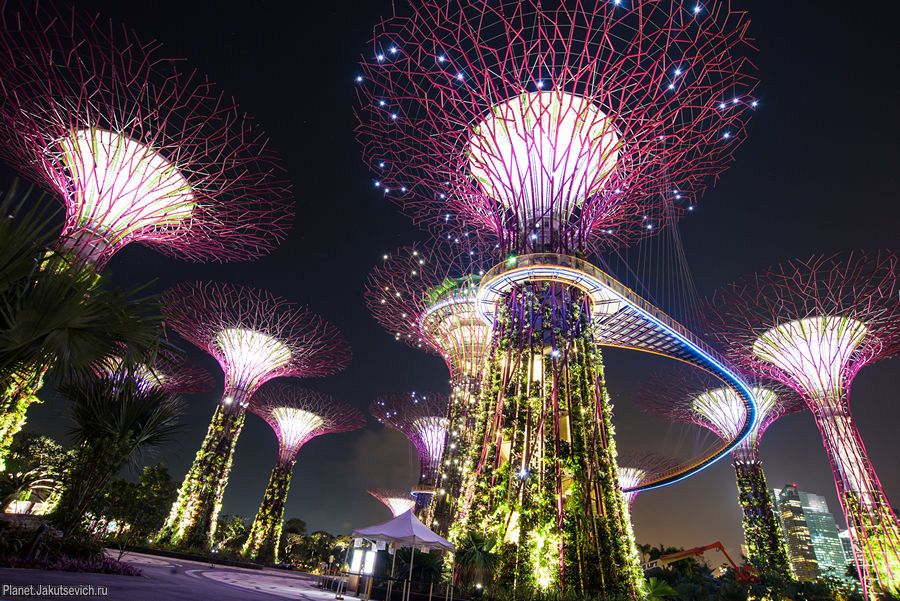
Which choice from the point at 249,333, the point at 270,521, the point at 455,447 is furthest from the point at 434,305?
the point at 270,521

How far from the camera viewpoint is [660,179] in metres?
18.4

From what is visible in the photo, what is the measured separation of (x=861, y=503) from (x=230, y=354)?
3529 cm

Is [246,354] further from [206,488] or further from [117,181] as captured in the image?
[117,181]

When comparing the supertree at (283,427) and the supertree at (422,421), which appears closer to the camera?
the supertree at (283,427)

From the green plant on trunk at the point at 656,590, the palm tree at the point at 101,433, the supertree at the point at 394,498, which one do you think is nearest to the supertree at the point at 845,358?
the green plant on trunk at the point at 656,590

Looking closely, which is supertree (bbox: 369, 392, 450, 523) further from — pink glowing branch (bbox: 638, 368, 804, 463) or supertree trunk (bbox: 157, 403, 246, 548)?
pink glowing branch (bbox: 638, 368, 804, 463)

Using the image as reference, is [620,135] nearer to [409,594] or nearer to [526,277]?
[526,277]

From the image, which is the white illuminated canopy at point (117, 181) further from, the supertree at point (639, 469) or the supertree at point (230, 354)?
the supertree at point (639, 469)

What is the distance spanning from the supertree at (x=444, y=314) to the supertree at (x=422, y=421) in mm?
10354

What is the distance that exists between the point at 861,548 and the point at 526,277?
21646mm

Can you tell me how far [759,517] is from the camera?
33.5m

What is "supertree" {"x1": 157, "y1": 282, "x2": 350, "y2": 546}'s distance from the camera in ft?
92.0

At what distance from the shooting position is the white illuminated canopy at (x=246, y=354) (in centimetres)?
3020

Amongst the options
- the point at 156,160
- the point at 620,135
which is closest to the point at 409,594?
the point at 620,135
